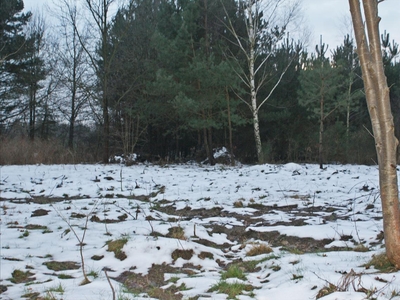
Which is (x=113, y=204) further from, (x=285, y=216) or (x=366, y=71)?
(x=366, y=71)

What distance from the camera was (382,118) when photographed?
2838 millimetres

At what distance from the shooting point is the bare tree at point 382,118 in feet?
9.18

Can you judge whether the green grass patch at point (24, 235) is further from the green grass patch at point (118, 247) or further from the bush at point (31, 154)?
the bush at point (31, 154)

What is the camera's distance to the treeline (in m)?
17.0

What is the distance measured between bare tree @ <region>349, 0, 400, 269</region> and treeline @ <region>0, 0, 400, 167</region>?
11480 mm

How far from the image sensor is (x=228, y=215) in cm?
612

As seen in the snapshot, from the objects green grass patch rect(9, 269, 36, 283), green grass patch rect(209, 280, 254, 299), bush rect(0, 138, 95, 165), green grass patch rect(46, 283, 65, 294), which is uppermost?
bush rect(0, 138, 95, 165)

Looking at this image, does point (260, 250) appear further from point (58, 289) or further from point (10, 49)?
point (10, 49)

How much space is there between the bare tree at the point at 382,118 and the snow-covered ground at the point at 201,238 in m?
0.36

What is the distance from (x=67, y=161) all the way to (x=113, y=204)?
1045 cm

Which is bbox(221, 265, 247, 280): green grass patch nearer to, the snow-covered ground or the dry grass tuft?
the snow-covered ground

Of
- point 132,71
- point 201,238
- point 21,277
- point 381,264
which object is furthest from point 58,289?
point 132,71

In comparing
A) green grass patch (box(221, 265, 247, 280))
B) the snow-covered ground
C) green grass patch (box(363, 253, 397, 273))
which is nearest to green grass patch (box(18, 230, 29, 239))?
the snow-covered ground

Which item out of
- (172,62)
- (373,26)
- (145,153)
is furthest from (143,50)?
(373,26)
